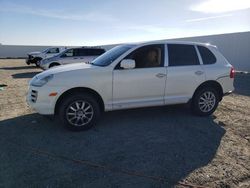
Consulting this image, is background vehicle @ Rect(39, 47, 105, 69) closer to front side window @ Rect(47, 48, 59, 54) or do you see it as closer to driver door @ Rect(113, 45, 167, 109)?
front side window @ Rect(47, 48, 59, 54)

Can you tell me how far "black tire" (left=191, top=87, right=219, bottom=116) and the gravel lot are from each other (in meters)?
0.19

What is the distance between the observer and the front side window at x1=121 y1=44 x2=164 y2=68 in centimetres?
597

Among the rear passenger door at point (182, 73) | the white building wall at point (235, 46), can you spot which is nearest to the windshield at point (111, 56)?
the rear passenger door at point (182, 73)

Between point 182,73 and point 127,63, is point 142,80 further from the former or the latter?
point 182,73

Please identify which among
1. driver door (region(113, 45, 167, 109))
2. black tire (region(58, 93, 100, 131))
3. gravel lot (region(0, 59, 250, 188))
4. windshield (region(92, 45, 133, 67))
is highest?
windshield (region(92, 45, 133, 67))

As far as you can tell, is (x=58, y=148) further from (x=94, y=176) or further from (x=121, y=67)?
(x=121, y=67)

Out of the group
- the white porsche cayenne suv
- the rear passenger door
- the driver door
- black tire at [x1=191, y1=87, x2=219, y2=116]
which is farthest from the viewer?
black tire at [x1=191, y1=87, x2=219, y2=116]

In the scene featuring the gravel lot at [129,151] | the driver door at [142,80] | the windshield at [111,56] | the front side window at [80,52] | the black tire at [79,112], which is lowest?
the gravel lot at [129,151]

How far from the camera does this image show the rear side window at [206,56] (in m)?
6.63

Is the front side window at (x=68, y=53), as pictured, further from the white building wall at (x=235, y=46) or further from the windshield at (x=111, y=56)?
the white building wall at (x=235, y=46)

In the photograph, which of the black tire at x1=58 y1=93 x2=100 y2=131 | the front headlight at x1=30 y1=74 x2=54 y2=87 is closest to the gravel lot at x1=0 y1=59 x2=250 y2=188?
the black tire at x1=58 y1=93 x2=100 y2=131

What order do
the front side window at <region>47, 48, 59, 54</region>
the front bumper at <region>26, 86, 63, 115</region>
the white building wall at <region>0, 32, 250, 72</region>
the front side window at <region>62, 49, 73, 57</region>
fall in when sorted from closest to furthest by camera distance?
1. the front bumper at <region>26, 86, 63, 115</region>
2. the front side window at <region>62, 49, 73, 57</region>
3. the white building wall at <region>0, 32, 250, 72</region>
4. the front side window at <region>47, 48, 59, 54</region>

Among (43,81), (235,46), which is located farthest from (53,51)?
(43,81)

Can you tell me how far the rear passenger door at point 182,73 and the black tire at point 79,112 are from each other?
5.84ft
